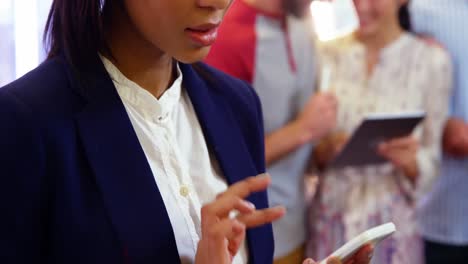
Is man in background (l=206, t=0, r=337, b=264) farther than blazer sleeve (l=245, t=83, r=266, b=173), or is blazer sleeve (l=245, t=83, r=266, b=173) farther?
man in background (l=206, t=0, r=337, b=264)

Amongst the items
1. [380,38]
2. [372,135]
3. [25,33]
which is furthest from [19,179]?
[380,38]

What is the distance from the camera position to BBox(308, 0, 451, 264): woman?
5.40ft

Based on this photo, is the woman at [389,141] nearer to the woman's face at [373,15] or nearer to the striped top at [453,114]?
the woman's face at [373,15]

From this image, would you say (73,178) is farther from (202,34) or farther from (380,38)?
(380,38)

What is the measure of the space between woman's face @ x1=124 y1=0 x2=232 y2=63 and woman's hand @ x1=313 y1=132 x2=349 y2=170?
0.97 m

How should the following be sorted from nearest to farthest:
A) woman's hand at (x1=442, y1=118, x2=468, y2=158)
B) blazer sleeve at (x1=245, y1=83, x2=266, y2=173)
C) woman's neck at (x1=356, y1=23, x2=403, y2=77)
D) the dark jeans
A: blazer sleeve at (x1=245, y1=83, x2=266, y2=173)
woman's neck at (x1=356, y1=23, x2=403, y2=77)
woman's hand at (x1=442, y1=118, x2=468, y2=158)
the dark jeans

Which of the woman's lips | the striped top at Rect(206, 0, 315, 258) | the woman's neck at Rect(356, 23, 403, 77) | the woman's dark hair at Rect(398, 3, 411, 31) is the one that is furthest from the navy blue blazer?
the woman's dark hair at Rect(398, 3, 411, 31)

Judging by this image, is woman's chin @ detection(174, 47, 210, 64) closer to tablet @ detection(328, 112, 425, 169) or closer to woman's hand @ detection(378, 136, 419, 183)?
tablet @ detection(328, 112, 425, 169)

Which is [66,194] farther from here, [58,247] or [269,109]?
[269,109]

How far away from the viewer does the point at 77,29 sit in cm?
74

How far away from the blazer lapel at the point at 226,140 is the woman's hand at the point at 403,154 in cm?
85

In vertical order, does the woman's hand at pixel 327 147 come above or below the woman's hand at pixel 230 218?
below

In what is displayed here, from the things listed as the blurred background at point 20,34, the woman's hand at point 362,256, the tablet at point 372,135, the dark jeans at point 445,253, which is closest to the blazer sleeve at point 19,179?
the woman's hand at point 362,256

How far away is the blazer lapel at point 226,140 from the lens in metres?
0.84
